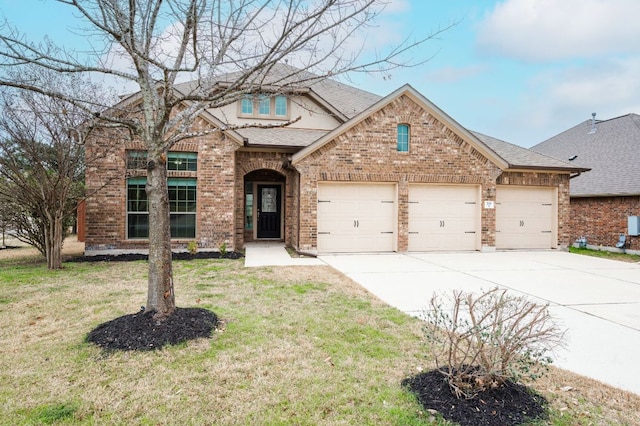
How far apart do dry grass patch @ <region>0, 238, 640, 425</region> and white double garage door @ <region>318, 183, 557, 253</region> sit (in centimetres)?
582

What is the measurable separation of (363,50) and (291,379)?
360cm

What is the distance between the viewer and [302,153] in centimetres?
1120

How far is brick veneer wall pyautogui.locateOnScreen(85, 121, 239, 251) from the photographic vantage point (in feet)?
34.8

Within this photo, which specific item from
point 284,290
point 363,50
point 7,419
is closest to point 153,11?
point 363,50

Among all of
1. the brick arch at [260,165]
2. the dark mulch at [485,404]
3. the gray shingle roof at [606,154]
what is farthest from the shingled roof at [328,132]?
the dark mulch at [485,404]

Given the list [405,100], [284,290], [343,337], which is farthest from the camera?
[405,100]

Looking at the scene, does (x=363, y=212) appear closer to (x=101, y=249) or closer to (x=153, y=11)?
(x=101, y=249)

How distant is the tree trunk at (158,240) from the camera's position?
4.40m

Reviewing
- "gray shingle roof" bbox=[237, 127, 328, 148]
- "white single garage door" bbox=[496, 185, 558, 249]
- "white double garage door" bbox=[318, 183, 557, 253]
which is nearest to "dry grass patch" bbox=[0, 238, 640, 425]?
"white double garage door" bbox=[318, 183, 557, 253]

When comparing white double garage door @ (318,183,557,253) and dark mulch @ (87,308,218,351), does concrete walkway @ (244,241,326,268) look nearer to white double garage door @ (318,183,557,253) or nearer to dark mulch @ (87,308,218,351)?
white double garage door @ (318,183,557,253)

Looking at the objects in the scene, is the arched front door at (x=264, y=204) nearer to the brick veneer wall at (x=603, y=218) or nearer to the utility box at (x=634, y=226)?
the brick veneer wall at (x=603, y=218)

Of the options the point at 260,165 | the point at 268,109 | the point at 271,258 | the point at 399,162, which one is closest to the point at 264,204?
the point at 260,165

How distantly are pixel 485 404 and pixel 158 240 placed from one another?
369cm

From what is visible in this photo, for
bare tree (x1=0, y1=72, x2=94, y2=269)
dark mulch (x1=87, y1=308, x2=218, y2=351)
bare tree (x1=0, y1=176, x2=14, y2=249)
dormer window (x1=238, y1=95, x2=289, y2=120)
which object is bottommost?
dark mulch (x1=87, y1=308, x2=218, y2=351)
